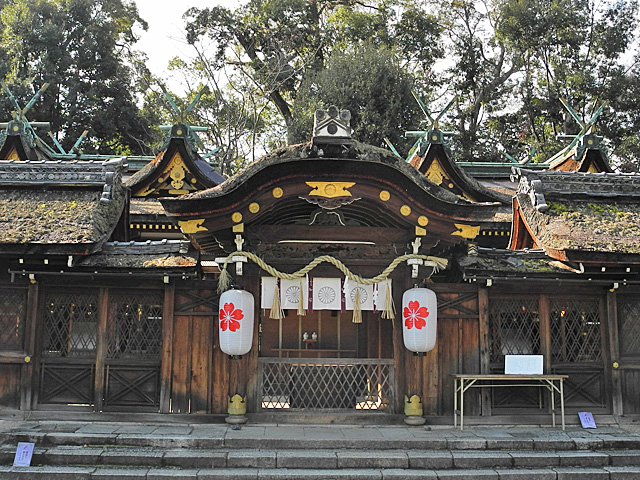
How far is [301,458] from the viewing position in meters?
8.08

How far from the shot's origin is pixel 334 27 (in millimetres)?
35938

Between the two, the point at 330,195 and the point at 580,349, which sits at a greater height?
the point at 330,195

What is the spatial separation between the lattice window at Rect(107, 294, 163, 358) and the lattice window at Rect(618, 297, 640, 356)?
805 cm

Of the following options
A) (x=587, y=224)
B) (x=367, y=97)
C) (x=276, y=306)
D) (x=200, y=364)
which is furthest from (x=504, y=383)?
(x=367, y=97)

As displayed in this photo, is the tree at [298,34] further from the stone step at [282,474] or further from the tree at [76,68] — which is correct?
the stone step at [282,474]

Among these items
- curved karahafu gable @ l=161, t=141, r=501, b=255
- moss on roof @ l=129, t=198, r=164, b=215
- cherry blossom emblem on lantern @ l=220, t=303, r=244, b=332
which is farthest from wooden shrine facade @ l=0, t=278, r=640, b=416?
moss on roof @ l=129, t=198, r=164, b=215

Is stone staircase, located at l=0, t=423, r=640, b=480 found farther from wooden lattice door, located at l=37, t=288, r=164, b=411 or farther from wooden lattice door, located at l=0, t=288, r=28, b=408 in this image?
wooden lattice door, located at l=0, t=288, r=28, b=408

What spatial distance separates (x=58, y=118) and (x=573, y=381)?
103 feet

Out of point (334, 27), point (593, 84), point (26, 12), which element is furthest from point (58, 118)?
point (593, 84)

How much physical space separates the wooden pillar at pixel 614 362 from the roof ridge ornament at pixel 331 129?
5459mm

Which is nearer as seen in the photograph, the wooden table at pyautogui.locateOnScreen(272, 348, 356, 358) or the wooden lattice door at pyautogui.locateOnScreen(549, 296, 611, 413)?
the wooden lattice door at pyautogui.locateOnScreen(549, 296, 611, 413)

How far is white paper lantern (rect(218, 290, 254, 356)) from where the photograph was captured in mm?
9141

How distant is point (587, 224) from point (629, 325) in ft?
6.35

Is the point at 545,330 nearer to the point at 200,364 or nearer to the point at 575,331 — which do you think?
the point at 575,331
